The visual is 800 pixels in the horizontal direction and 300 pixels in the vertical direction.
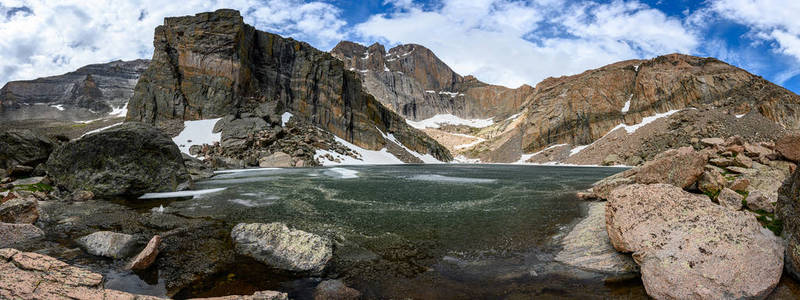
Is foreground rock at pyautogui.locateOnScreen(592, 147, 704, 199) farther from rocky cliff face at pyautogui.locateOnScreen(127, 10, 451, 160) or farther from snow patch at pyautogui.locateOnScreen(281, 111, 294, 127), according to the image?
snow patch at pyautogui.locateOnScreen(281, 111, 294, 127)

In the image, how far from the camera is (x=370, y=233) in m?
9.65

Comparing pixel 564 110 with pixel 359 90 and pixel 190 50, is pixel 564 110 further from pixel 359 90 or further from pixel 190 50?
pixel 190 50

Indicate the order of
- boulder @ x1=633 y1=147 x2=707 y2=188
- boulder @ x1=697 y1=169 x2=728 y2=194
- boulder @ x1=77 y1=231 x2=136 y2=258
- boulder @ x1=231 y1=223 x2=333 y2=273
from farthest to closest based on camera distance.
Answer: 1. boulder @ x1=633 y1=147 x2=707 y2=188
2. boulder @ x1=697 y1=169 x2=728 y2=194
3. boulder @ x1=77 y1=231 x2=136 y2=258
4. boulder @ x1=231 y1=223 x2=333 y2=273

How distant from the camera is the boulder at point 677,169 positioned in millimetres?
10375

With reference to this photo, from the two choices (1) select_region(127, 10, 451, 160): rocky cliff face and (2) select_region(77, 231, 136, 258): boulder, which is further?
(1) select_region(127, 10, 451, 160): rocky cliff face

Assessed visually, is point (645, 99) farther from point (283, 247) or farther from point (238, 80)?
point (283, 247)

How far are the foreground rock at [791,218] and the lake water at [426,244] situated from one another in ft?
8.21

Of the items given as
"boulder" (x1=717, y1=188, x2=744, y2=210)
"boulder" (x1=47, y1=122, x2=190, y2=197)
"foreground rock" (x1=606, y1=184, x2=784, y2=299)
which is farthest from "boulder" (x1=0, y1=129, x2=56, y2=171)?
"boulder" (x1=717, y1=188, x2=744, y2=210)

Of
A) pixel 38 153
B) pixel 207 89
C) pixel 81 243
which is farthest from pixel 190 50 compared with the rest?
pixel 81 243

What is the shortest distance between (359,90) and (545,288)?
102 m

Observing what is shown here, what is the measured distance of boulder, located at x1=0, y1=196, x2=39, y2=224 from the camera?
8.72m

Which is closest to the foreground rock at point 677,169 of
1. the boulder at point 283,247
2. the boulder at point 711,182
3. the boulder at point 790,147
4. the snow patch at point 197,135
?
the boulder at point 711,182

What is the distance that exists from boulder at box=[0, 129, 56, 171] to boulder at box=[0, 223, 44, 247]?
11.3 metres

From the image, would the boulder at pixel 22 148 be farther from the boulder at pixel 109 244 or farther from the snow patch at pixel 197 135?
the snow patch at pixel 197 135
